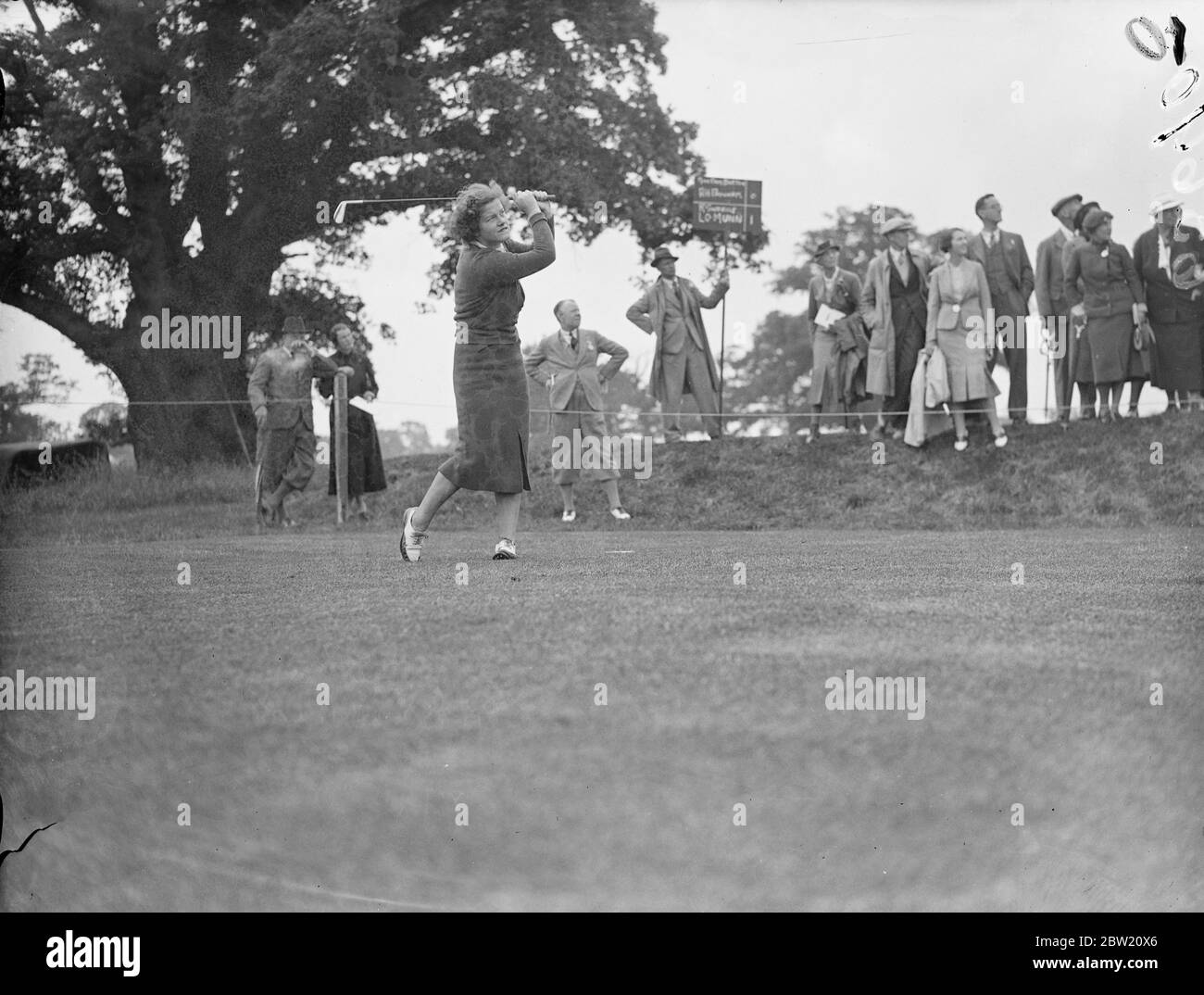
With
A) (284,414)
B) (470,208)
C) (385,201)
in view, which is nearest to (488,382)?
(470,208)

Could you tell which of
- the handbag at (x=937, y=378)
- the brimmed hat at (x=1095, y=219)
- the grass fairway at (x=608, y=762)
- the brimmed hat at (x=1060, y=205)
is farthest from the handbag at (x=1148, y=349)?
the grass fairway at (x=608, y=762)

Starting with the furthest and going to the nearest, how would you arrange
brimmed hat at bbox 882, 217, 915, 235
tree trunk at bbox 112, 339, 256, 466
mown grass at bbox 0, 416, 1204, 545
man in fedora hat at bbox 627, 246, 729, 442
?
man in fedora hat at bbox 627, 246, 729, 442
brimmed hat at bbox 882, 217, 915, 235
tree trunk at bbox 112, 339, 256, 466
mown grass at bbox 0, 416, 1204, 545

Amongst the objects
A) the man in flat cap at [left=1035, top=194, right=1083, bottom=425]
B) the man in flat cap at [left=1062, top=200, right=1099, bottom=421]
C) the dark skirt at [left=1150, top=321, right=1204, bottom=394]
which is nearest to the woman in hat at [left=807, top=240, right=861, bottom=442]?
the man in flat cap at [left=1035, top=194, right=1083, bottom=425]

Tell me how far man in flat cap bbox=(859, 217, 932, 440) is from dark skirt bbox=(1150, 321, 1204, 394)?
2189mm

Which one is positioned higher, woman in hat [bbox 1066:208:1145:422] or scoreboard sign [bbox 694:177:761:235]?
scoreboard sign [bbox 694:177:761:235]

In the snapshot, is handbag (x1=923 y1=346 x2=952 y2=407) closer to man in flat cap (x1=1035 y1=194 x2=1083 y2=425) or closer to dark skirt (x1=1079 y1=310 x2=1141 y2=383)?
man in flat cap (x1=1035 y1=194 x2=1083 y2=425)

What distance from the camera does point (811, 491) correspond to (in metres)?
15.4

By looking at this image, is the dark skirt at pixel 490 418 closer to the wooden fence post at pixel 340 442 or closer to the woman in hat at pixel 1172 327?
the wooden fence post at pixel 340 442

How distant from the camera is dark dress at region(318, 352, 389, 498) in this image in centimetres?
1523

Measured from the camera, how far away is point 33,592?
673cm

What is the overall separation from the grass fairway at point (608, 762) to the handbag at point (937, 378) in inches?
335

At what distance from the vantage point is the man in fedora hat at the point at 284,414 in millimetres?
14703

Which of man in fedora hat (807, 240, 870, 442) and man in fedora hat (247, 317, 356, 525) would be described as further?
man in fedora hat (807, 240, 870, 442)
